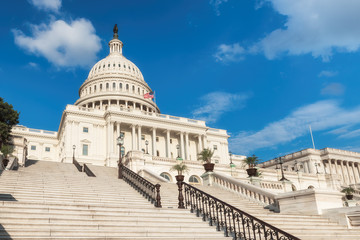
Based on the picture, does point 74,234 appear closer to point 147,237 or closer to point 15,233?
point 15,233

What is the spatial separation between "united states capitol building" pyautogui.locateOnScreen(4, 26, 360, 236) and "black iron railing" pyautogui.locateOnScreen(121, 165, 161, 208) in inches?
198

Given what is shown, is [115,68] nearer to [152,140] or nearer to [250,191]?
[152,140]

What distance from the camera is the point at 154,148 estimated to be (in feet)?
214

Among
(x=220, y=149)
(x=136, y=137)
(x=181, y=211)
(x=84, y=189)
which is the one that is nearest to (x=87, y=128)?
(x=136, y=137)

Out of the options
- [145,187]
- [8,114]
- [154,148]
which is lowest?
[145,187]

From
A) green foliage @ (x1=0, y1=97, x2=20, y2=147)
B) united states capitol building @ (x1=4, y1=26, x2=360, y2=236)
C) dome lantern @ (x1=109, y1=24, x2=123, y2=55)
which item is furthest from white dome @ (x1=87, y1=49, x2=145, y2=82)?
green foliage @ (x1=0, y1=97, x2=20, y2=147)

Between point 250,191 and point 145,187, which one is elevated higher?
point 145,187

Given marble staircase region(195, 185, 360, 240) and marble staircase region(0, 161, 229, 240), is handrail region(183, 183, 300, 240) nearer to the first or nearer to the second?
marble staircase region(0, 161, 229, 240)

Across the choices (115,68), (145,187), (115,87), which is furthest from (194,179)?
(115,68)

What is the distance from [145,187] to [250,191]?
696cm

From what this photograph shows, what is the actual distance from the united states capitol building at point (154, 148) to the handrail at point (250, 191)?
0.06 m

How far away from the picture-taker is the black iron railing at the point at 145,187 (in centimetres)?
1502

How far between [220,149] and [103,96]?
3451cm

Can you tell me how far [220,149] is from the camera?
77.8m
